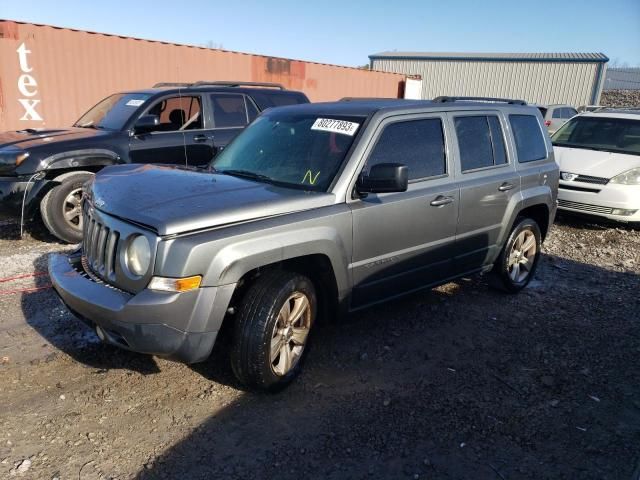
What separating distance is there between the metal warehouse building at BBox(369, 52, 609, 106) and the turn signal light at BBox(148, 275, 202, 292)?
109ft

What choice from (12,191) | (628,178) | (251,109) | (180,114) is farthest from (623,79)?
(12,191)

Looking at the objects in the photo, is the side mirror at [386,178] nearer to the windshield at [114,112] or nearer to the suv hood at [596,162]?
the windshield at [114,112]

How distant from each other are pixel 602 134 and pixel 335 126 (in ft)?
23.7

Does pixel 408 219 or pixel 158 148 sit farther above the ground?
pixel 158 148

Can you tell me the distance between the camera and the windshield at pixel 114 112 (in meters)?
6.56

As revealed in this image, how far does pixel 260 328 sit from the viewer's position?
297cm

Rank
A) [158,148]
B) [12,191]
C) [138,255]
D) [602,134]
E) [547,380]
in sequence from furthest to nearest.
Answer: [602,134]
[158,148]
[12,191]
[547,380]
[138,255]

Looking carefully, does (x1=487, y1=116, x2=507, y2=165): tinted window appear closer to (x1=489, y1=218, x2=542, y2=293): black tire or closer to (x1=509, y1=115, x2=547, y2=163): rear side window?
(x1=509, y1=115, x2=547, y2=163): rear side window

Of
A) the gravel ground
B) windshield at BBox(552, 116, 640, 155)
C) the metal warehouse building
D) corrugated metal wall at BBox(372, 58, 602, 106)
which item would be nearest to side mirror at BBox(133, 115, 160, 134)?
the gravel ground

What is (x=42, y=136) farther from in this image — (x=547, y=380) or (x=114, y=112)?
(x=547, y=380)

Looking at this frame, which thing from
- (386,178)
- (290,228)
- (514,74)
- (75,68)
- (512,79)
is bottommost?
(290,228)

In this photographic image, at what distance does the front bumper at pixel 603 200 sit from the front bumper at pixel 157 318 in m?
7.05

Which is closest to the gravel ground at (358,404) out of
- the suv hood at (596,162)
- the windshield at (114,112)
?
the windshield at (114,112)

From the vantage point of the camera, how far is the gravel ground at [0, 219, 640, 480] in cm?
267
